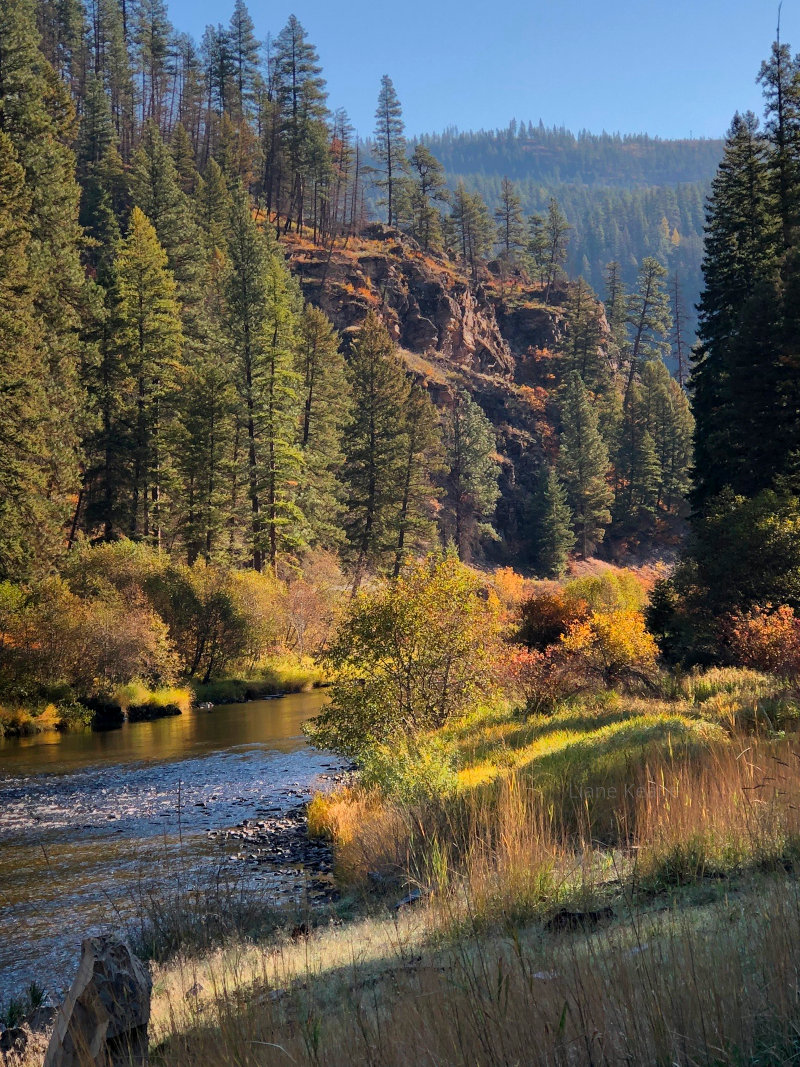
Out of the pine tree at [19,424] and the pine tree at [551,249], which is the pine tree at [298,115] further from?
the pine tree at [19,424]

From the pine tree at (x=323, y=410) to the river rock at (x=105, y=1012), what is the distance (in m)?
50.9

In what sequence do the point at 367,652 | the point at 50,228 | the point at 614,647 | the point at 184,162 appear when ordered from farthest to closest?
the point at 184,162 → the point at 50,228 → the point at 614,647 → the point at 367,652

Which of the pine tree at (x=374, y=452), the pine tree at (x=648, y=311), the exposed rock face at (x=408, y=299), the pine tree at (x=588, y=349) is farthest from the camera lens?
the pine tree at (x=648, y=311)

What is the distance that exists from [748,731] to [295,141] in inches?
3664

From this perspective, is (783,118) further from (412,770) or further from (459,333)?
(459,333)

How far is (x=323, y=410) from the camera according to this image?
58.1 metres

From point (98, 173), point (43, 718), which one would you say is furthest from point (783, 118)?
point (98, 173)

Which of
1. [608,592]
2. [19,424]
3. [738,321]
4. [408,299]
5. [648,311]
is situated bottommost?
[608,592]

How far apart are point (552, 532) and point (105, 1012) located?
2807 inches

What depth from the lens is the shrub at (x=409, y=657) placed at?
52.5 ft

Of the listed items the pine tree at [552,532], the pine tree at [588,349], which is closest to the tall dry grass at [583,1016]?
the pine tree at [552,532]

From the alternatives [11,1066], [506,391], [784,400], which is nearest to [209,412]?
[784,400]

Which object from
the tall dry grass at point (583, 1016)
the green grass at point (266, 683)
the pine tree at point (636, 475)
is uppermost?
the pine tree at point (636, 475)

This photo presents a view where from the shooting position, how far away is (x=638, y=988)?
2877 millimetres
